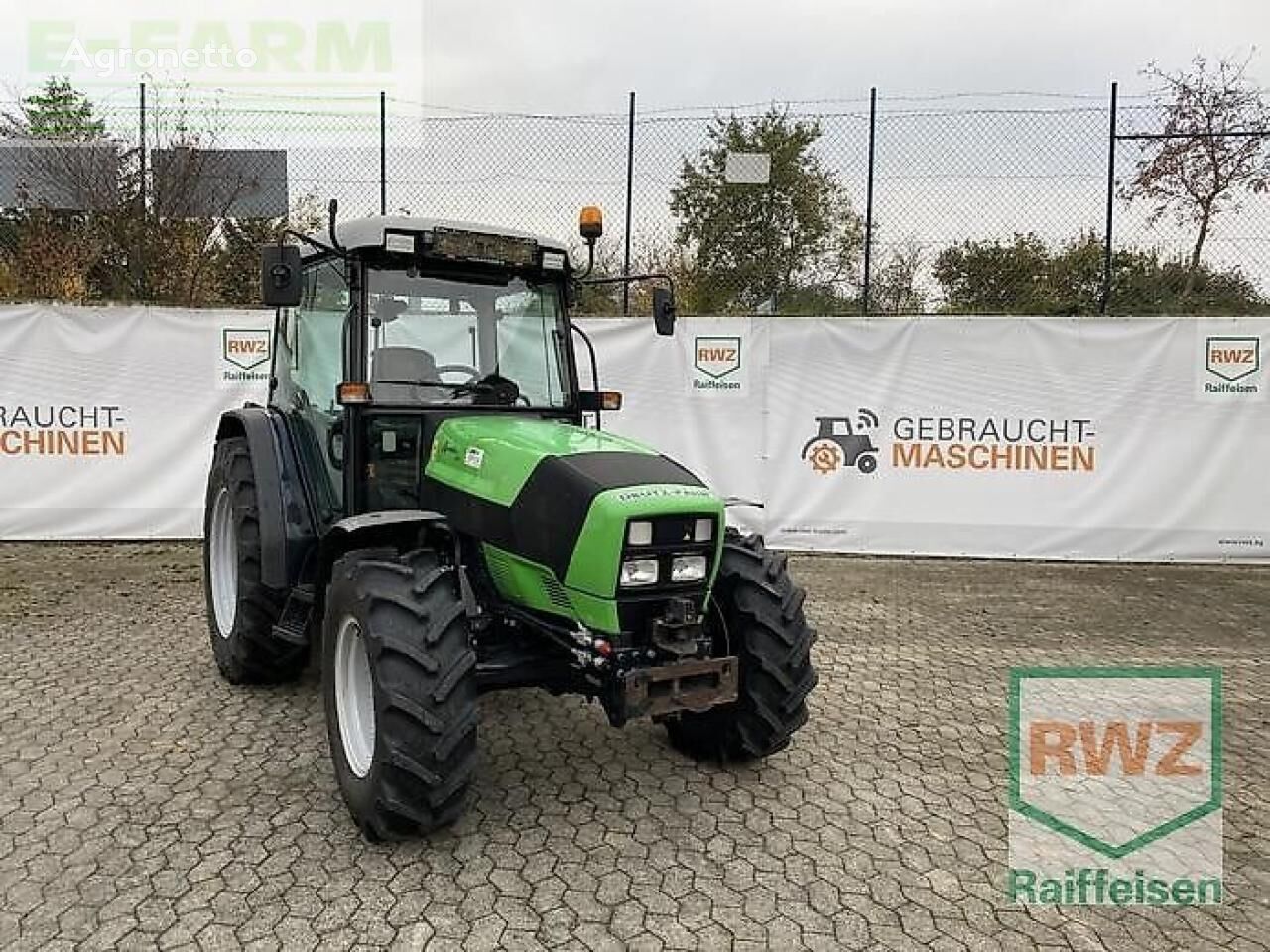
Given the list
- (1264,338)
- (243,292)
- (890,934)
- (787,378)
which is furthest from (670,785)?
(243,292)

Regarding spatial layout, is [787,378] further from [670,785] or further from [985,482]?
[670,785]

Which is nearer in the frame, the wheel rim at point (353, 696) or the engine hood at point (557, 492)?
the engine hood at point (557, 492)

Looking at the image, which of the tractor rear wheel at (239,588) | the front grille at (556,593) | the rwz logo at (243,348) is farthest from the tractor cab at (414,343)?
the rwz logo at (243,348)

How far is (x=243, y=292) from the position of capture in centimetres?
1162

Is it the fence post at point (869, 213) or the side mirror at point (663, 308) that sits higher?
the fence post at point (869, 213)

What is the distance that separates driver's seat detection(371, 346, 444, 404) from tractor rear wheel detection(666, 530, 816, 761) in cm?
146

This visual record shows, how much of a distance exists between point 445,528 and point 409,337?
1.08m

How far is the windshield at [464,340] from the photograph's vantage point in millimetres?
4387

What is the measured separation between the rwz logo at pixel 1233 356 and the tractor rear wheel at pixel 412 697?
7.77 metres

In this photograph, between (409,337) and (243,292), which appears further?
(243,292)

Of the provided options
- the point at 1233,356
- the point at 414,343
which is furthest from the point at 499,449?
the point at 1233,356

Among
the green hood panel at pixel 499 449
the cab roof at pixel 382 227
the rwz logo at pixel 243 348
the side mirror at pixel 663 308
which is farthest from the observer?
the rwz logo at pixel 243 348

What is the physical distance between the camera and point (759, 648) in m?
3.96

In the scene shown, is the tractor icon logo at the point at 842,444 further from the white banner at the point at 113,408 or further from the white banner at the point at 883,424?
the white banner at the point at 113,408
